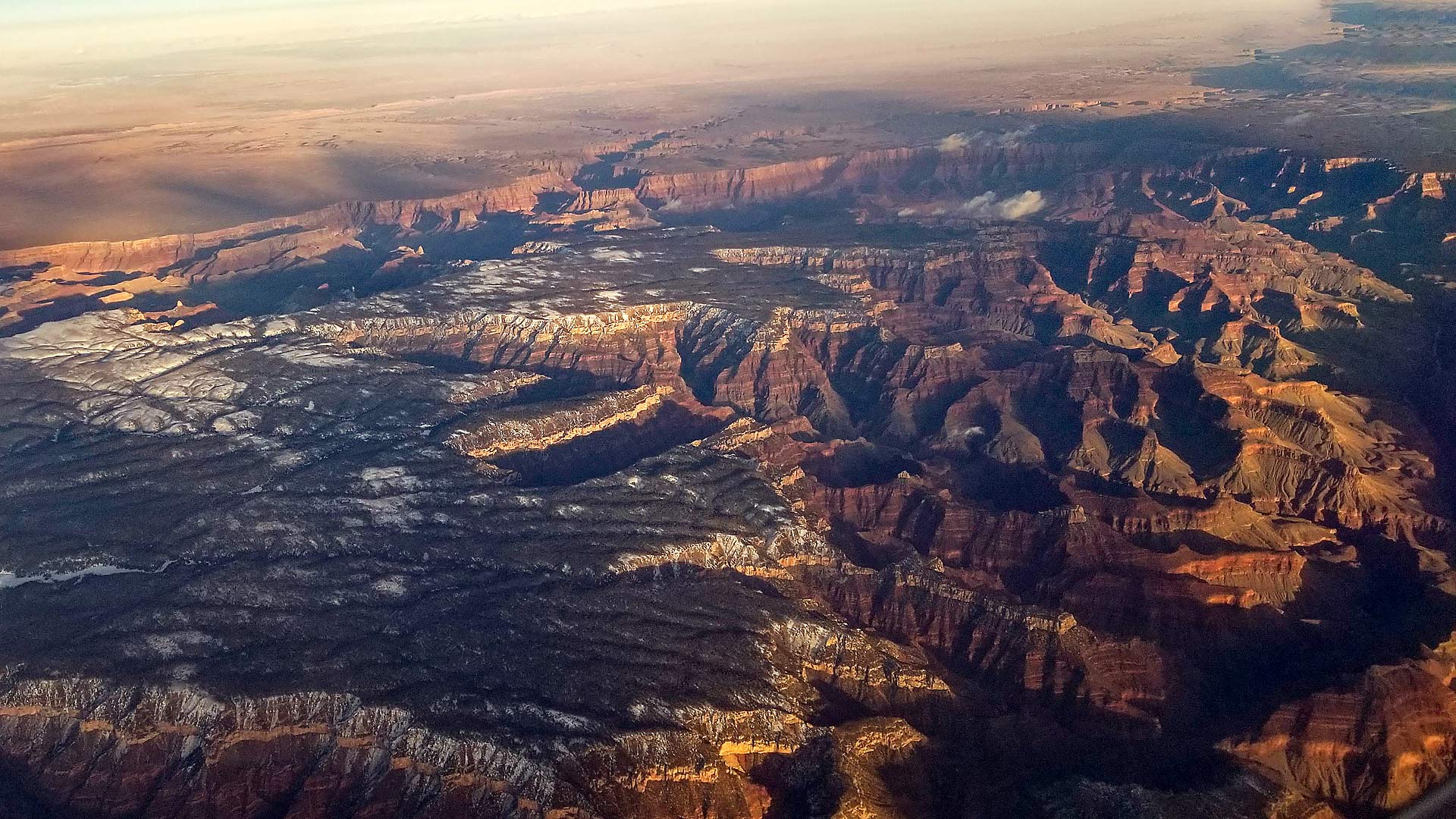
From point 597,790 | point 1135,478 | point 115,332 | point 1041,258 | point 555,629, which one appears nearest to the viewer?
point 597,790

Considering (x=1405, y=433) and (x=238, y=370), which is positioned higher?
(x=238, y=370)

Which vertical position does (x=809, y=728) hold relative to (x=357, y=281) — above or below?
below

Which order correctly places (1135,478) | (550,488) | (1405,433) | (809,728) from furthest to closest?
1. (1405,433)
2. (1135,478)
3. (550,488)
4. (809,728)

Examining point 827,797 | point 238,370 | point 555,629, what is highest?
point 238,370

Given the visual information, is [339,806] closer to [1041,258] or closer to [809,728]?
[809,728]

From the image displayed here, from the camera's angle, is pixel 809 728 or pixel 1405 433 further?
pixel 1405 433

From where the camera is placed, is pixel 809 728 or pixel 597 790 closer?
pixel 597 790

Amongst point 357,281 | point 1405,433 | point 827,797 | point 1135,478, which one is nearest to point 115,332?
point 357,281

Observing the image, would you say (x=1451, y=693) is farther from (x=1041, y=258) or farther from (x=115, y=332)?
(x=115, y=332)

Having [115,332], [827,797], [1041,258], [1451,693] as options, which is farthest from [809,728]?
[1041,258]
